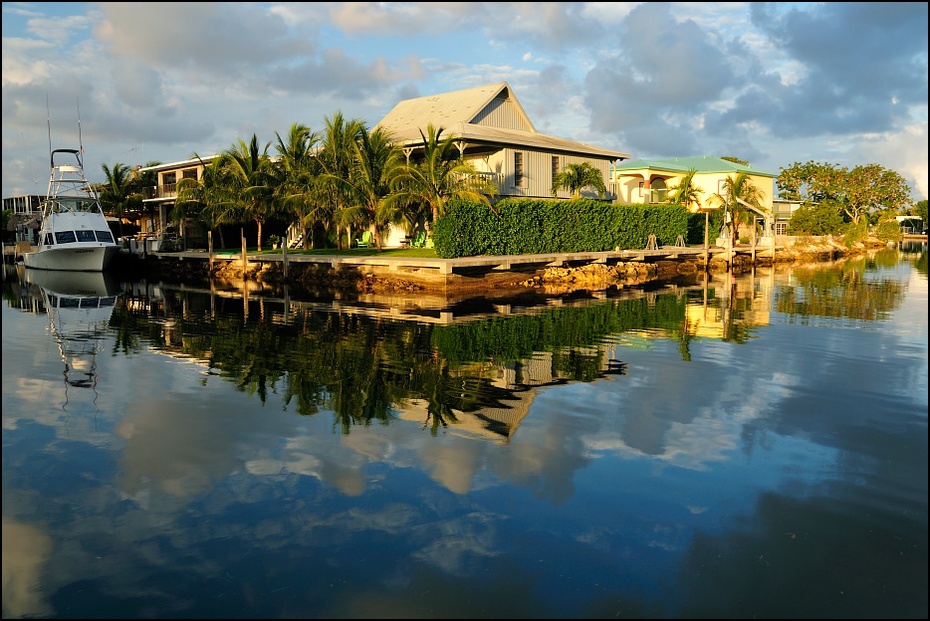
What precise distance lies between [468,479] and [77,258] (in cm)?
4456

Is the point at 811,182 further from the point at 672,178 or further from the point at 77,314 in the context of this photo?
the point at 77,314

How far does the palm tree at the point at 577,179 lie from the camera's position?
41594 mm

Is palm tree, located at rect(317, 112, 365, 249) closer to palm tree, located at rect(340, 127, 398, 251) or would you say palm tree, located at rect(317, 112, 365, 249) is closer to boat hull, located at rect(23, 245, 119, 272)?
palm tree, located at rect(340, 127, 398, 251)

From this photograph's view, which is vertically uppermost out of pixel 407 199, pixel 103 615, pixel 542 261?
pixel 407 199

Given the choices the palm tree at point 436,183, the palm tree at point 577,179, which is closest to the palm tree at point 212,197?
the palm tree at point 436,183

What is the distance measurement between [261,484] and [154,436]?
2.85 metres

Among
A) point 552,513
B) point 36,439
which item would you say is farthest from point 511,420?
point 36,439

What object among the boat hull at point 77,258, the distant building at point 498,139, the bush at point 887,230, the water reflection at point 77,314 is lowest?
the water reflection at point 77,314

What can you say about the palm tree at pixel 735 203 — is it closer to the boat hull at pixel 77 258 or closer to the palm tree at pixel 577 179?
the palm tree at pixel 577 179

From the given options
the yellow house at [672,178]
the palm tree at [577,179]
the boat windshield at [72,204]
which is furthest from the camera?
the yellow house at [672,178]

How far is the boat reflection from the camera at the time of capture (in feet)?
50.9

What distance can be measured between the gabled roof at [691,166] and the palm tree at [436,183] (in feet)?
98.4

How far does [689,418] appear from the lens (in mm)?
10938

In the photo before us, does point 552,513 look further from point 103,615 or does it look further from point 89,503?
point 89,503
